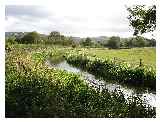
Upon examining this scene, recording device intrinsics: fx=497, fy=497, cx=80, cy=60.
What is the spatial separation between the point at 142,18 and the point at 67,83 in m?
1.15

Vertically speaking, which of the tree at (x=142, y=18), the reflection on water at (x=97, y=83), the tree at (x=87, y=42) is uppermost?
the tree at (x=142, y=18)

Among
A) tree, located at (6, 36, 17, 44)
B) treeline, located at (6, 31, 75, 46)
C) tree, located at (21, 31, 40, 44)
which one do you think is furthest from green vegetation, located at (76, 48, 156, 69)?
tree, located at (6, 36, 17, 44)

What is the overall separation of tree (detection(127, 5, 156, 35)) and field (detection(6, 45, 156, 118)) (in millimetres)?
248

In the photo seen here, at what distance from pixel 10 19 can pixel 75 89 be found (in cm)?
108

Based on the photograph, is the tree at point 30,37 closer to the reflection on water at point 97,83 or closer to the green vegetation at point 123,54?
the reflection on water at point 97,83

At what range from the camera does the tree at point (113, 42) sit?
5.75 m

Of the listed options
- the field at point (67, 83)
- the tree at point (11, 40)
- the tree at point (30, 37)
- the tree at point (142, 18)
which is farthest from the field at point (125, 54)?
the tree at point (11, 40)

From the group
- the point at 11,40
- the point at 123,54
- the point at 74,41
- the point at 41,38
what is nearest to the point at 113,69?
the point at 123,54

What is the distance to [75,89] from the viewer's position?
568 cm

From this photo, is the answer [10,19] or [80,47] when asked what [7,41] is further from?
[80,47]

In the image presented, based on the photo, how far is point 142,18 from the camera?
5.76m

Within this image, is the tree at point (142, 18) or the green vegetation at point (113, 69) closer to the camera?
the tree at point (142, 18)

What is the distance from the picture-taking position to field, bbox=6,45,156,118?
Answer: 18.2 feet

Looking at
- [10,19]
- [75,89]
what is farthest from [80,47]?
[10,19]
